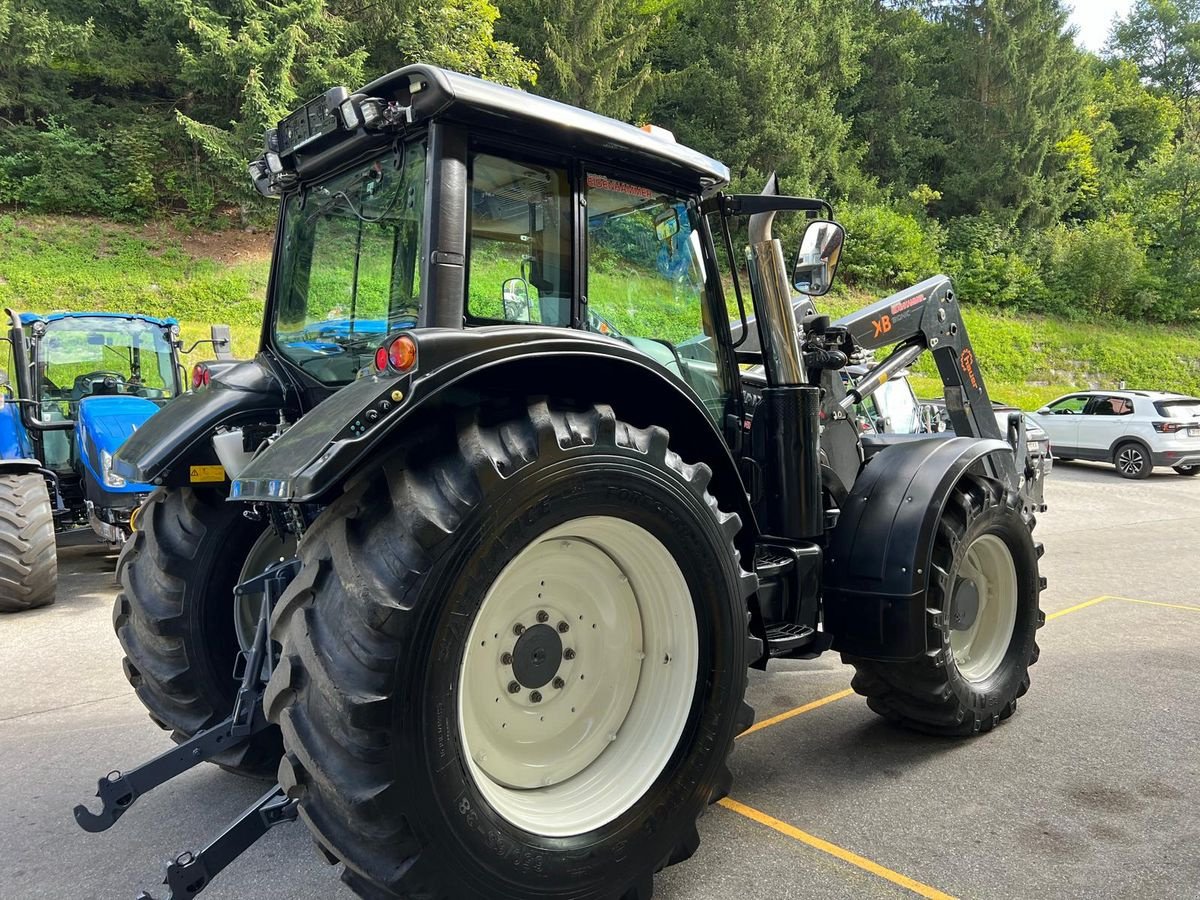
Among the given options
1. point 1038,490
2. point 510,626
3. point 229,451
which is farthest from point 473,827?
point 1038,490

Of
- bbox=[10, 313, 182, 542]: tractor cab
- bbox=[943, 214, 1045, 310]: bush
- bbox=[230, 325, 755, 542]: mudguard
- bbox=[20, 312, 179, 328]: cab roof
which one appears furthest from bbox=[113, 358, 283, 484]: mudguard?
bbox=[943, 214, 1045, 310]: bush

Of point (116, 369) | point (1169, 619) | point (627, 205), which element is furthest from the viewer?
point (116, 369)

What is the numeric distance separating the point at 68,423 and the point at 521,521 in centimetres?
749

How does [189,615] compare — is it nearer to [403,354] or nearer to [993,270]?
[403,354]

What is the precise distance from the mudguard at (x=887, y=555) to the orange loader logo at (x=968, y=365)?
4.36ft

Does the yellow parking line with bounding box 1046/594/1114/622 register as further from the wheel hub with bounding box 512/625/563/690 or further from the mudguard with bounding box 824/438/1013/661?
the wheel hub with bounding box 512/625/563/690

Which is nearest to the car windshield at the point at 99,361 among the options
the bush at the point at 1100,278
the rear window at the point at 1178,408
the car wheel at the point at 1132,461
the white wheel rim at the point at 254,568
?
the white wheel rim at the point at 254,568

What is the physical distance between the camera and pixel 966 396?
16.7 ft

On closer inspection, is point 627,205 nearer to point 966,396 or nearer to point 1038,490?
point 966,396

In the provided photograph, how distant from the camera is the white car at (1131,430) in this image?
54.2ft

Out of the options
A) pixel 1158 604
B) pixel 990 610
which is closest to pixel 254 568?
pixel 990 610

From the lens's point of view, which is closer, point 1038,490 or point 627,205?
point 627,205

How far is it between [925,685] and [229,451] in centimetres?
292

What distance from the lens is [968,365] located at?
200 inches
